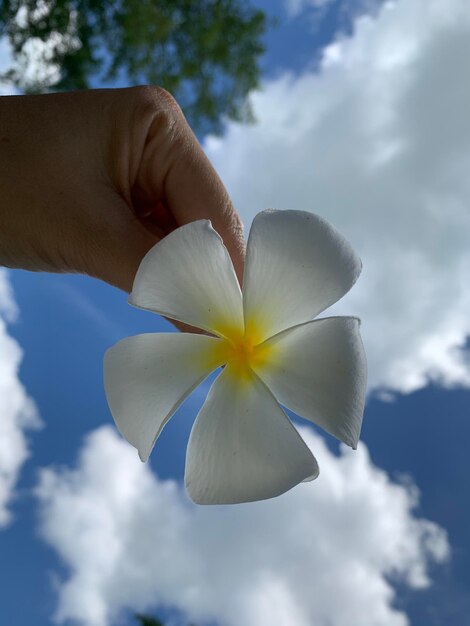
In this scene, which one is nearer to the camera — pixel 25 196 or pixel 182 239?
pixel 182 239

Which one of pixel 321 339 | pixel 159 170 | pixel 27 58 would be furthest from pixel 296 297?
pixel 27 58

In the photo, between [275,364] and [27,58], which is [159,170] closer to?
[275,364]

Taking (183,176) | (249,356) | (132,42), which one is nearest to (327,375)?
(249,356)

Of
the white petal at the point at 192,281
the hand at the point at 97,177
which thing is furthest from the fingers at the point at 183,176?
the white petal at the point at 192,281

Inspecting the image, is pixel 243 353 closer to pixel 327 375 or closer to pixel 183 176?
pixel 327 375

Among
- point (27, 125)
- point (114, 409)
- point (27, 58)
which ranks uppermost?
point (27, 58)
